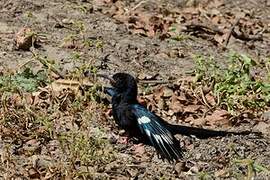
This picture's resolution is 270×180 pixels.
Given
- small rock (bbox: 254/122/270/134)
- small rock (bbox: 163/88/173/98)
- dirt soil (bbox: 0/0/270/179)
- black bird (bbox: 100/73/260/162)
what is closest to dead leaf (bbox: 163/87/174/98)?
small rock (bbox: 163/88/173/98)

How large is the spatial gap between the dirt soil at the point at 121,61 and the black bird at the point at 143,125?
0.07 meters

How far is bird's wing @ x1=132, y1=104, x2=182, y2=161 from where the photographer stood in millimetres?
5020

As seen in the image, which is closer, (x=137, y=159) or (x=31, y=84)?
(x=137, y=159)

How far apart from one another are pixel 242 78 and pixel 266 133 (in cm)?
84

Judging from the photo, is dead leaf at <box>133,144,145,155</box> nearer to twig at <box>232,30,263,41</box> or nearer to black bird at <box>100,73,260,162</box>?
black bird at <box>100,73,260,162</box>

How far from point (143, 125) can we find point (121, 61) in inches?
57.4

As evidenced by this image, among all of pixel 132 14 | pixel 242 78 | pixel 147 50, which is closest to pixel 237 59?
pixel 242 78

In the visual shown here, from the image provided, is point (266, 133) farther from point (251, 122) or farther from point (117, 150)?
point (117, 150)

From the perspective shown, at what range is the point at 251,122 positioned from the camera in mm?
5688

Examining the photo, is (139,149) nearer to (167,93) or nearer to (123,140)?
(123,140)

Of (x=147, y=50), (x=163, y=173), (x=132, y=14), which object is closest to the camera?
(x=163, y=173)

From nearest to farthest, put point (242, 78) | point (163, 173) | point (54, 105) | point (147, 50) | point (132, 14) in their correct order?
1. point (163, 173)
2. point (54, 105)
3. point (242, 78)
4. point (147, 50)
5. point (132, 14)

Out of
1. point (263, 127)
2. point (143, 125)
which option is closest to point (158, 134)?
point (143, 125)

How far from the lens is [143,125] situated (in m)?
5.17
